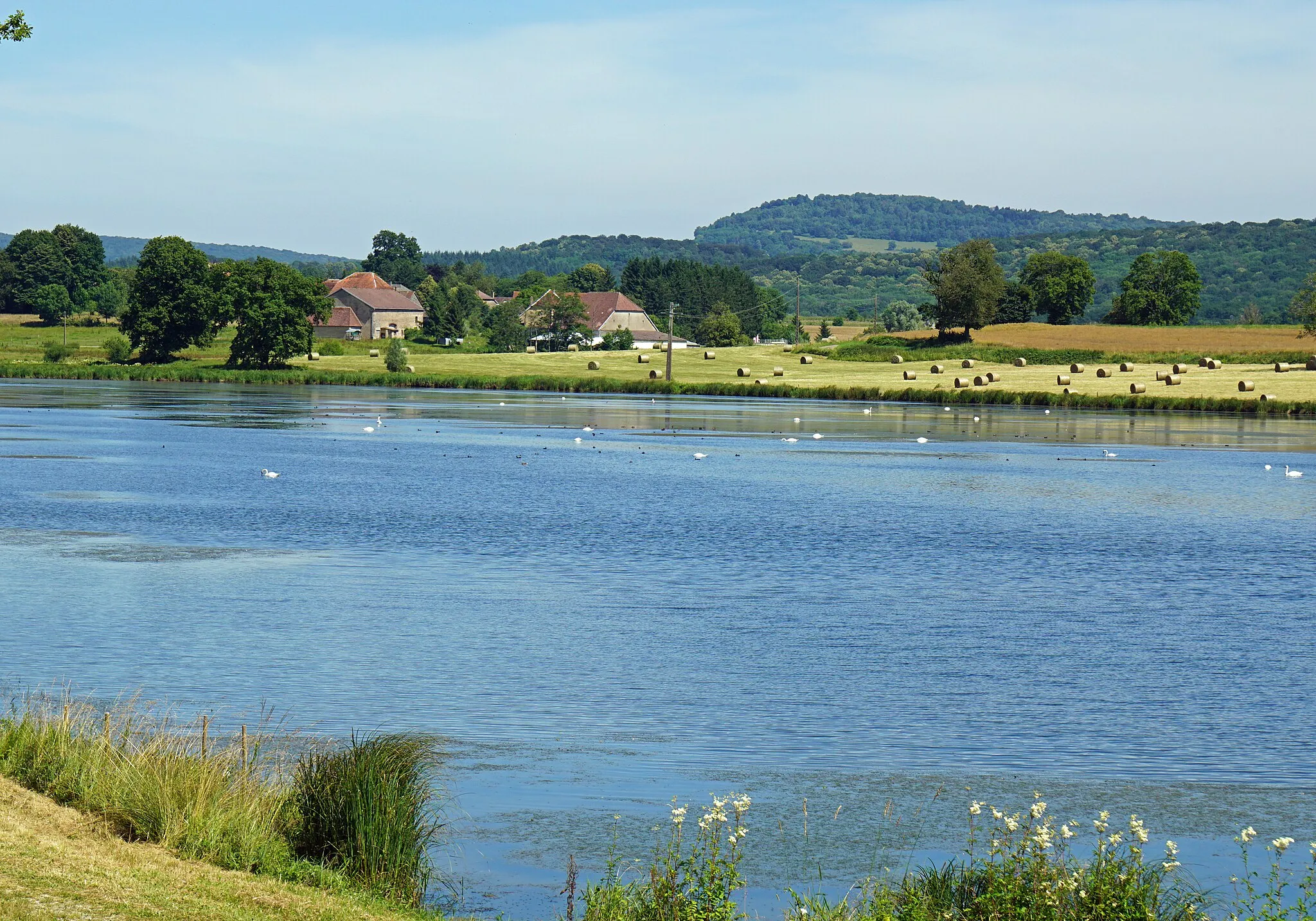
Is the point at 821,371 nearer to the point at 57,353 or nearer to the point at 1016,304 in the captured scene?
the point at 1016,304

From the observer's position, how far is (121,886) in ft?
31.3

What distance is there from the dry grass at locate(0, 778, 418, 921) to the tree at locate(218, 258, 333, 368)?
399 ft

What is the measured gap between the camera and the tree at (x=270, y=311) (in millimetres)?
128250

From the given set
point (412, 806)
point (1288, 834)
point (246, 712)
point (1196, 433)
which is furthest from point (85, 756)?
point (1196, 433)

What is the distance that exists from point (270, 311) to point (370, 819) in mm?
121583

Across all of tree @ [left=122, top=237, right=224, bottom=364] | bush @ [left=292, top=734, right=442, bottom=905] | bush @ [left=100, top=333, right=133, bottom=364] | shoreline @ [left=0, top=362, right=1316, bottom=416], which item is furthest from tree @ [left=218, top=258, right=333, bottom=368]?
bush @ [left=292, top=734, right=442, bottom=905]

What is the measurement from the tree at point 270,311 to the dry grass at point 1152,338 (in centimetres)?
6359

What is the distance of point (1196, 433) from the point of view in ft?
256

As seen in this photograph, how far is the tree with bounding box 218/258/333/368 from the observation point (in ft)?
421

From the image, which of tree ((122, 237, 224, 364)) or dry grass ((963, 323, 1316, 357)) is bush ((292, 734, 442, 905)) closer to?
dry grass ((963, 323, 1316, 357))

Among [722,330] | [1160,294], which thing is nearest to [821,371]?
[722,330]

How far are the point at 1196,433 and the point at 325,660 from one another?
221 ft

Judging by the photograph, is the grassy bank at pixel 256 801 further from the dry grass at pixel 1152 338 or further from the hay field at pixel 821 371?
the dry grass at pixel 1152 338

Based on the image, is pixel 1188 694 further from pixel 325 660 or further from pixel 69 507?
pixel 69 507
